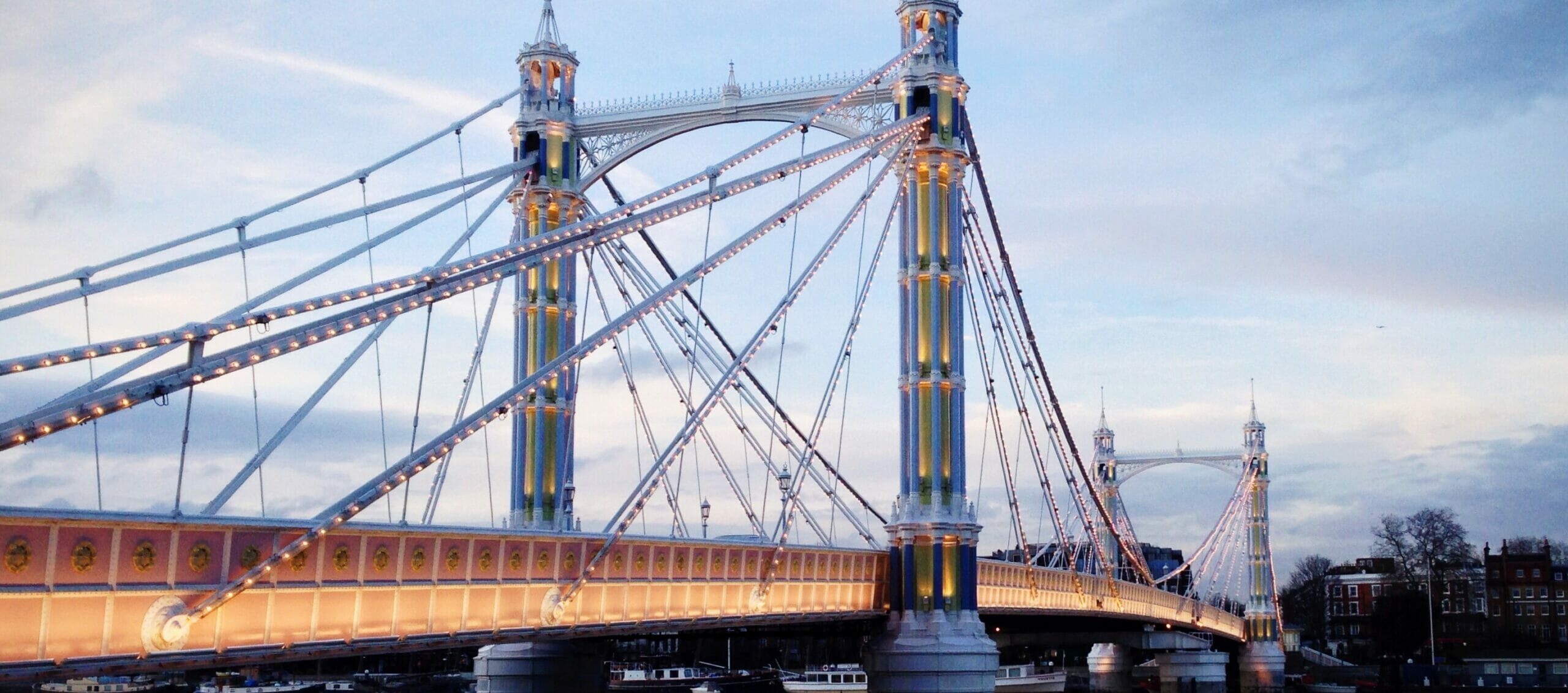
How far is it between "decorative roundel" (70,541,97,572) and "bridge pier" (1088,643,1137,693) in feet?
325

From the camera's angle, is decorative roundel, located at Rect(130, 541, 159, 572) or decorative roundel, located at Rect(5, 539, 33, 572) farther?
decorative roundel, located at Rect(130, 541, 159, 572)

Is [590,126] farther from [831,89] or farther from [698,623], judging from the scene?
[698,623]

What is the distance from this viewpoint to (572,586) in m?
30.1

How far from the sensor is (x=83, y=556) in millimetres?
20781

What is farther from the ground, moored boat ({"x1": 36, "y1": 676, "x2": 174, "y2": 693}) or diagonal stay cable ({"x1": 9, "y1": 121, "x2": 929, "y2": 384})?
diagonal stay cable ({"x1": 9, "y1": 121, "x2": 929, "y2": 384})

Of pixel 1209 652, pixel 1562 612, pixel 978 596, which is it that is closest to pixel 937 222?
pixel 978 596

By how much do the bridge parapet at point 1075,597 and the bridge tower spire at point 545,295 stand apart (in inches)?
484

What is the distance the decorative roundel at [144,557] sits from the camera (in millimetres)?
21391

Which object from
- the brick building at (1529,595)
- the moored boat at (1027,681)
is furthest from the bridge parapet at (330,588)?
the brick building at (1529,595)

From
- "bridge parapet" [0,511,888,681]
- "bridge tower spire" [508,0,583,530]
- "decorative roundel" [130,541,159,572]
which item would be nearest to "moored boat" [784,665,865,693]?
"bridge tower spire" [508,0,583,530]

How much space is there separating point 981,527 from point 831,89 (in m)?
11.8

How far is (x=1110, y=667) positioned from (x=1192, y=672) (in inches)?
660

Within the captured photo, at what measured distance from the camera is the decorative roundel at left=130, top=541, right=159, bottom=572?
21391mm

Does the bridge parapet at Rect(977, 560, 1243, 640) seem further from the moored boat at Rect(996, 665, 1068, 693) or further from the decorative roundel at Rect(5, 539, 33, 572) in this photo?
the decorative roundel at Rect(5, 539, 33, 572)
